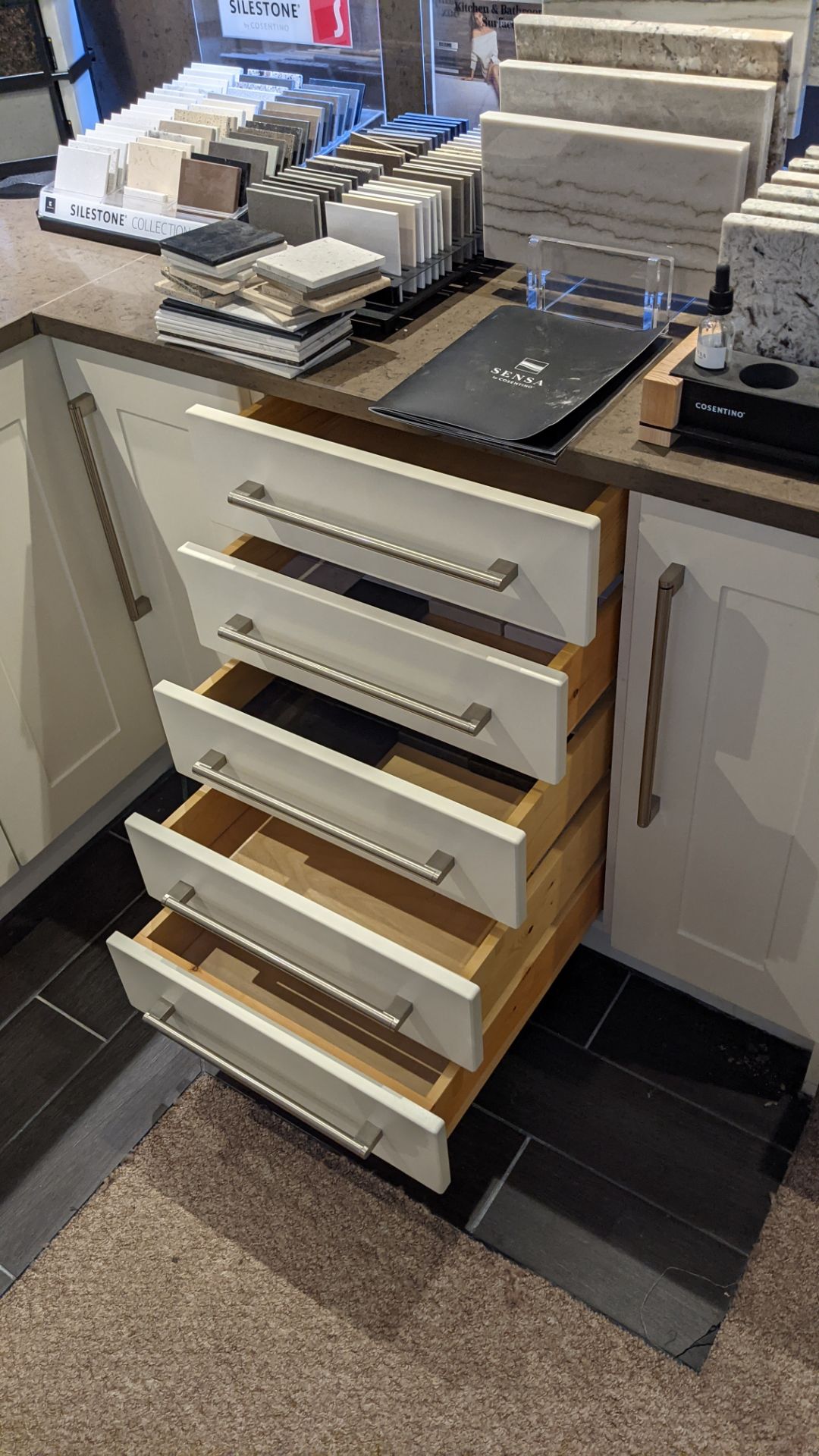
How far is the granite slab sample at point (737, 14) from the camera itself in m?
1.19

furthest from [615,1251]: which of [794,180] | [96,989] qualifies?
[794,180]

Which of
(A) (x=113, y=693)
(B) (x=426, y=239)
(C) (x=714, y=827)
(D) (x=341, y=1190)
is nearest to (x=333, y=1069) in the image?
(D) (x=341, y=1190)

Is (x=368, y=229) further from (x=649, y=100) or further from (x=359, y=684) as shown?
(x=359, y=684)

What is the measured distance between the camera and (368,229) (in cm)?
130

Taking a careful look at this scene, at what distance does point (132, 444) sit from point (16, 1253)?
105 centimetres

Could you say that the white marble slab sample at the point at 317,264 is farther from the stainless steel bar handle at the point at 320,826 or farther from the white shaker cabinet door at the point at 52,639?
the stainless steel bar handle at the point at 320,826

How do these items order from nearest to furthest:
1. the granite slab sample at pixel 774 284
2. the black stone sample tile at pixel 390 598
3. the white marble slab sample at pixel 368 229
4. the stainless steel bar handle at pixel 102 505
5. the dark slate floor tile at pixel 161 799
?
the granite slab sample at pixel 774 284 → the white marble slab sample at pixel 368 229 → the black stone sample tile at pixel 390 598 → the stainless steel bar handle at pixel 102 505 → the dark slate floor tile at pixel 161 799

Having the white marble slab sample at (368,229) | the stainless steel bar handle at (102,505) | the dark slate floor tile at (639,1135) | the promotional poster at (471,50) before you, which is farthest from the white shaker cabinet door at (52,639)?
the dark slate floor tile at (639,1135)

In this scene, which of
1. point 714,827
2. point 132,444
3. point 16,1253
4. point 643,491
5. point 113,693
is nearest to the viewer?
point 643,491

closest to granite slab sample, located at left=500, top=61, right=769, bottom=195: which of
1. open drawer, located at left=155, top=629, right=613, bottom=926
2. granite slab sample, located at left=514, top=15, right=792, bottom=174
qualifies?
granite slab sample, located at left=514, top=15, right=792, bottom=174

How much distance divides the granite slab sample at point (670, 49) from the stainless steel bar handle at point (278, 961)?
38.9 inches

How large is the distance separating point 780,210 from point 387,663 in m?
0.58

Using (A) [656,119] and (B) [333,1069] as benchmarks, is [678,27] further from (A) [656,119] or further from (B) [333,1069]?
(B) [333,1069]

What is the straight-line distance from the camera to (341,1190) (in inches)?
55.9
